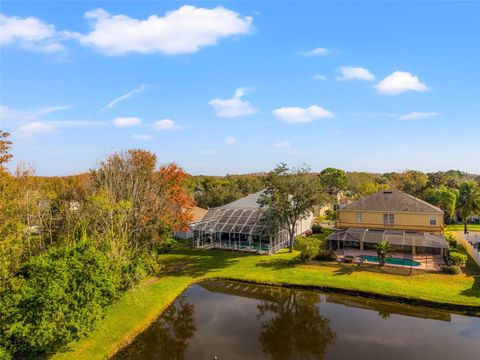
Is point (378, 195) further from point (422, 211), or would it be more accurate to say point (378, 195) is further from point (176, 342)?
point (176, 342)

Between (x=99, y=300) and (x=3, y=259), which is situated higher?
(x=3, y=259)

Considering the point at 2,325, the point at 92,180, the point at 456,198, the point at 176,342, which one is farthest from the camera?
the point at 456,198

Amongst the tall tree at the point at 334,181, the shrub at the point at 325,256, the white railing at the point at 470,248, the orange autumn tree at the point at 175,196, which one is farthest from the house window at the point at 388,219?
the tall tree at the point at 334,181

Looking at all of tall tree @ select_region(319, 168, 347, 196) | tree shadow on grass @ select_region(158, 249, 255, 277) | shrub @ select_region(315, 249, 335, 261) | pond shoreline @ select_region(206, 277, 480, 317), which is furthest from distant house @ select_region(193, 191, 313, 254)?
tall tree @ select_region(319, 168, 347, 196)

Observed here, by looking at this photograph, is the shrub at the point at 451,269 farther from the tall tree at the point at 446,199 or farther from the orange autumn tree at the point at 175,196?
the orange autumn tree at the point at 175,196

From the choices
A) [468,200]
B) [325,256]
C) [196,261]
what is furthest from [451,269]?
[196,261]

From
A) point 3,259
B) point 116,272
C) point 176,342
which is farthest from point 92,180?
point 176,342
